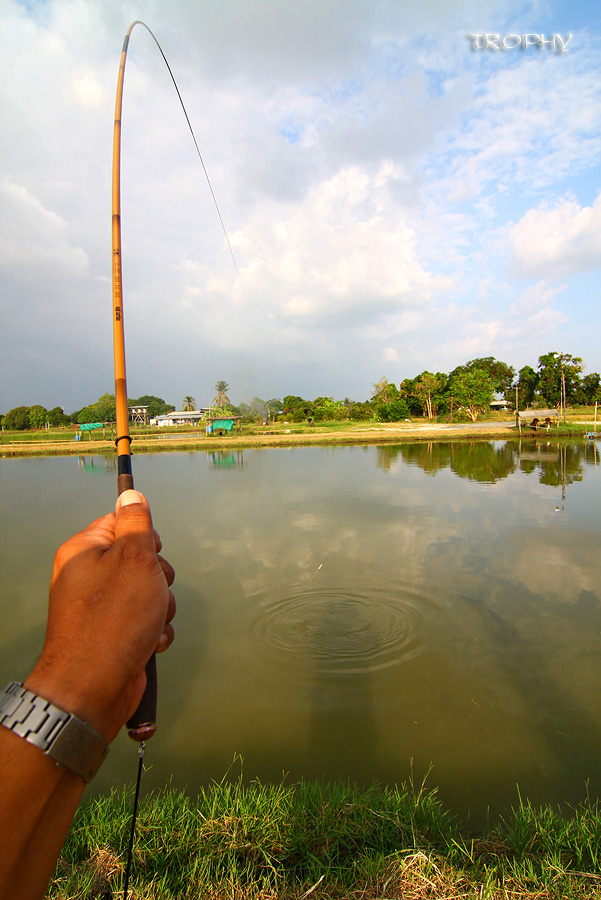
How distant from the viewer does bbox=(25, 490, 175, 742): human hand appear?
0.87 meters

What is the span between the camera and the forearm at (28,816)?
0.75 metres

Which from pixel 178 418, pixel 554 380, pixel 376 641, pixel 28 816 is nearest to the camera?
pixel 28 816

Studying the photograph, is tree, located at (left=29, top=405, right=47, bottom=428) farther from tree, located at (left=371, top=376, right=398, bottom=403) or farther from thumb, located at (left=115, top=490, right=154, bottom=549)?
thumb, located at (left=115, top=490, right=154, bottom=549)

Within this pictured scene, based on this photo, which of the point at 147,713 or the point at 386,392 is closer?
the point at 147,713

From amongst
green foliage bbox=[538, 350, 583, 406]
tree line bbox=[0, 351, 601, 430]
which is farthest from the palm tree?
green foliage bbox=[538, 350, 583, 406]

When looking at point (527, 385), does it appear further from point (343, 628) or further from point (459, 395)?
point (343, 628)

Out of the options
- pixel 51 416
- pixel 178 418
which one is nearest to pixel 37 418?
pixel 51 416

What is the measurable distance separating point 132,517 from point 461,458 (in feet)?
76.3

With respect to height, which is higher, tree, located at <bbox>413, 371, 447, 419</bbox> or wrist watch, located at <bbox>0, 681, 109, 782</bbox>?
tree, located at <bbox>413, 371, 447, 419</bbox>

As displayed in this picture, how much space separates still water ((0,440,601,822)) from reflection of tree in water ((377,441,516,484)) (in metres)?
5.16

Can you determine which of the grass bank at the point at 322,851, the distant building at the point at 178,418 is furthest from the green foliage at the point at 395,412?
the grass bank at the point at 322,851

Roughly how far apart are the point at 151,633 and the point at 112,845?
8.17 feet

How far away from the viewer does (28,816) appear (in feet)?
2.50

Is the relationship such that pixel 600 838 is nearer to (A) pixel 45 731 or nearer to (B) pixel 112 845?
(B) pixel 112 845
